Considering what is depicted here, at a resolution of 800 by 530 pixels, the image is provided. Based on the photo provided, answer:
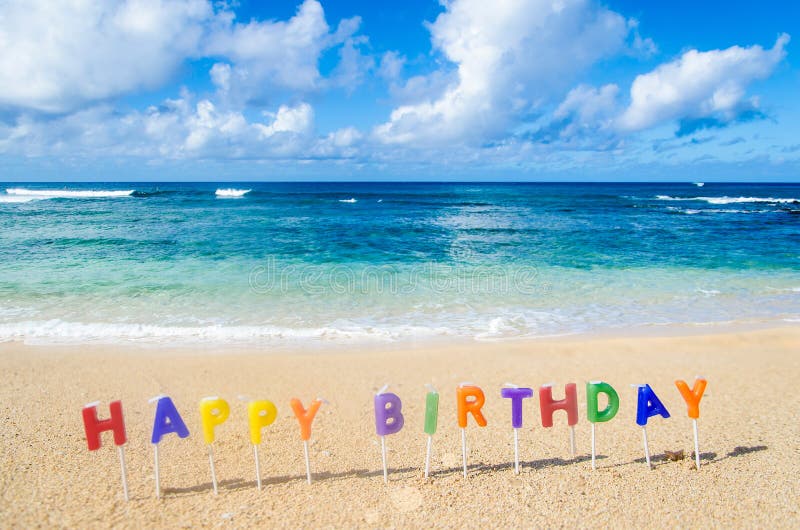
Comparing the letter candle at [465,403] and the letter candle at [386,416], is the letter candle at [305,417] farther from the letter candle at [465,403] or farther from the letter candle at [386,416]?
the letter candle at [465,403]

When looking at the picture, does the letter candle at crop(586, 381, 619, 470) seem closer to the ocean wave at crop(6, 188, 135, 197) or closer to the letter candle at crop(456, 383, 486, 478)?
the letter candle at crop(456, 383, 486, 478)

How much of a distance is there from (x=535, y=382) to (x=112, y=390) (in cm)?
665

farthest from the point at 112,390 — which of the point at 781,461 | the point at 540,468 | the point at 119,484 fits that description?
the point at 781,461

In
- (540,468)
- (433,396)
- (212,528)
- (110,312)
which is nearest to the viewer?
(212,528)

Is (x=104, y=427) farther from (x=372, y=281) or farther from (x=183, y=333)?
(x=372, y=281)

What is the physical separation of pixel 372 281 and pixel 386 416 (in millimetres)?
10653

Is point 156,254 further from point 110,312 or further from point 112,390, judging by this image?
point 112,390

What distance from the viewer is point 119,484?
4.71 m

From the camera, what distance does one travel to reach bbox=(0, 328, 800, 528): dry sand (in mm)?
4320

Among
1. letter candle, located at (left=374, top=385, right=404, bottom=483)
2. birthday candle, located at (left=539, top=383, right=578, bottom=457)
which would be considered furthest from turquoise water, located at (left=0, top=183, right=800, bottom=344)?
letter candle, located at (left=374, top=385, right=404, bottom=483)

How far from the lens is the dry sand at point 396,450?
14.2 feet

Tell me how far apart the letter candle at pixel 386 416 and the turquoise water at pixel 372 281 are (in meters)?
5.23

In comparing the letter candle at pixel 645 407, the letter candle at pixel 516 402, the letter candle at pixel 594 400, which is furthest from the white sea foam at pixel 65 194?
the letter candle at pixel 645 407

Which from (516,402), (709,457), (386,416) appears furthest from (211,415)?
(709,457)
